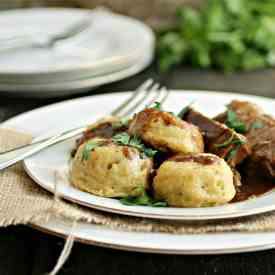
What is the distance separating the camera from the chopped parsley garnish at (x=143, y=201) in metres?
2.54

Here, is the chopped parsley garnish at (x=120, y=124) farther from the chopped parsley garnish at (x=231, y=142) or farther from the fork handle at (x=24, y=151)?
the chopped parsley garnish at (x=231, y=142)

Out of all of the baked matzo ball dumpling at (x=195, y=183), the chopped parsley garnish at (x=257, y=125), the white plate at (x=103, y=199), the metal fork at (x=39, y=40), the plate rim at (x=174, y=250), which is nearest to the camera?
the plate rim at (x=174, y=250)

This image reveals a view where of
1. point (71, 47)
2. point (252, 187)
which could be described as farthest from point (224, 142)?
point (71, 47)

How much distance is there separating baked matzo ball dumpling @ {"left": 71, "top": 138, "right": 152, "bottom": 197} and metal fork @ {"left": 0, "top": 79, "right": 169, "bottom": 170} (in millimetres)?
337

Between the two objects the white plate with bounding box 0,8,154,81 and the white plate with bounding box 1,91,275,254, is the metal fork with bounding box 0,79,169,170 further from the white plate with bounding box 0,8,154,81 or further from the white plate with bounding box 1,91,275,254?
the white plate with bounding box 0,8,154,81

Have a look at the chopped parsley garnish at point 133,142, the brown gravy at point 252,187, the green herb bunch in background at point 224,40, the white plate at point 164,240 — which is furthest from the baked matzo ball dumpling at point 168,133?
the green herb bunch in background at point 224,40

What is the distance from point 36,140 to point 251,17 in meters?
2.74

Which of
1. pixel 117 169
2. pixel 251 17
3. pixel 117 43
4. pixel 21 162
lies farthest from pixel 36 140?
pixel 251 17

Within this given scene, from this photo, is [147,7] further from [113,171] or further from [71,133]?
[113,171]

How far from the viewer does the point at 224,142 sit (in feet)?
9.22

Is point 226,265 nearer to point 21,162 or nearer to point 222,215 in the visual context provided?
point 222,215

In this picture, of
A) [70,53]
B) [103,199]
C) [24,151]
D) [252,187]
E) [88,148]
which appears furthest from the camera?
[70,53]

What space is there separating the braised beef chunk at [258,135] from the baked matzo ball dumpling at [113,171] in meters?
0.51

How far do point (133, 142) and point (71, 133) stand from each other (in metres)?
0.53
